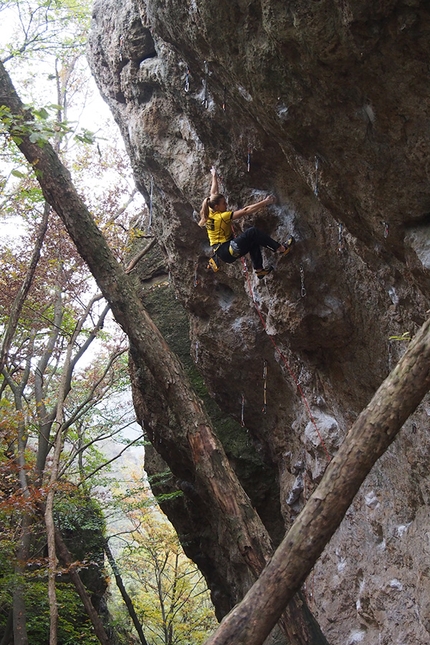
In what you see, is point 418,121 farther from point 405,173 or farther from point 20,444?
point 20,444

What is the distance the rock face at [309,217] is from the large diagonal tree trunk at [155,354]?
4.69 feet

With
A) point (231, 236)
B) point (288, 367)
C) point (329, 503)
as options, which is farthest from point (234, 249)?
point (329, 503)

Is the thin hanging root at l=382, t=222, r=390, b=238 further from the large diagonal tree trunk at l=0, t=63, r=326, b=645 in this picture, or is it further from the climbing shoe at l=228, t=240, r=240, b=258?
the large diagonal tree trunk at l=0, t=63, r=326, b=645

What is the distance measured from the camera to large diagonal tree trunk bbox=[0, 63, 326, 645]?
599cm

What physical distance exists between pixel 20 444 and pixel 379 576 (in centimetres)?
626

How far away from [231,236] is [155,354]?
176cm

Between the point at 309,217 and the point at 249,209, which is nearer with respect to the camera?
the point at 249,209

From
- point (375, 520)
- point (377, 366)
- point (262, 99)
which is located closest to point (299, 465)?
point (375, 520)

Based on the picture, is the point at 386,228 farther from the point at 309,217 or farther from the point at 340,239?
the point at 309,217

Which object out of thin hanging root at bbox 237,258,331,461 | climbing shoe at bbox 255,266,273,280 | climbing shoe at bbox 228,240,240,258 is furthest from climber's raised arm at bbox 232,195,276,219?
thin hanging root at bbox 237,258,331,461

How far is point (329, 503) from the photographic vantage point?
3734 mm

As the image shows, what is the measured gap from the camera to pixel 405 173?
4.52 metres

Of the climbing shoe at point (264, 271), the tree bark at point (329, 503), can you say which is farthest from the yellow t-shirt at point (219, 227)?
the tree bark at point (329, 503)

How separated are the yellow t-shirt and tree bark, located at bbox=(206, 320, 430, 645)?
319cm
